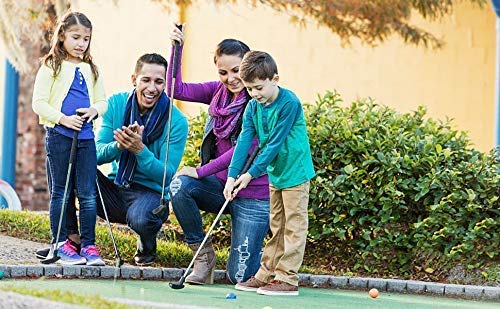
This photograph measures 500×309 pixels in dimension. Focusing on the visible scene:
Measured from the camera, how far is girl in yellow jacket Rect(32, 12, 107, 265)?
5707 mm

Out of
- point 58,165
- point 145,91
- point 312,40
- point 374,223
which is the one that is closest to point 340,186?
point 374,223

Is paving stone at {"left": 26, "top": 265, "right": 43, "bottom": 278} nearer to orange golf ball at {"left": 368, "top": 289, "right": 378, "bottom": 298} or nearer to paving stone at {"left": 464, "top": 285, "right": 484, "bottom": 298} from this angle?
orange golf ball at {"left": 368, "top": 289, "right": 378, "bottom": 298}

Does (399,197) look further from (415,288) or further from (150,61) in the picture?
(150,61)

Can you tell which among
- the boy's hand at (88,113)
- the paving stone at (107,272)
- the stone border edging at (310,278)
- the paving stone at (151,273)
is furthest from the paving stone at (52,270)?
the boy's hand at (88,113)

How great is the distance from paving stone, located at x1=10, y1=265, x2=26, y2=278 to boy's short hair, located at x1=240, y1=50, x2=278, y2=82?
149 centimetres

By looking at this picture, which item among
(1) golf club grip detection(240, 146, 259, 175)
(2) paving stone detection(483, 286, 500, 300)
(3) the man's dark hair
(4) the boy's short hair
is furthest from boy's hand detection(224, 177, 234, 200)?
(2) paving stone detection(483, 286, 500, 300)

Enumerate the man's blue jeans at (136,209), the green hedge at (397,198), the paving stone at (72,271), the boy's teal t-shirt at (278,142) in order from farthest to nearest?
the green hedge at (397,198), the man's blue jeans at (136,209), the paving stone at (72,271), the boy's teal t-shirt at (278,142)

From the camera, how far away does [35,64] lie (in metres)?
12.9

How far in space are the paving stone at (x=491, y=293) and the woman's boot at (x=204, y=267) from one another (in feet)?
4.84

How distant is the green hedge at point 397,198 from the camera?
20.5 feet

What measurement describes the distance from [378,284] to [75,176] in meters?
1.78

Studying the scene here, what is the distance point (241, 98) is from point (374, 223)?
129cm

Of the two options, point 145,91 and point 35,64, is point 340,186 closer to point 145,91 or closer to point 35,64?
point 145,91

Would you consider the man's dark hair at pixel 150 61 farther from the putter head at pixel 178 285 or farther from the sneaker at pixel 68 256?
the putter head at pixel 178 285
